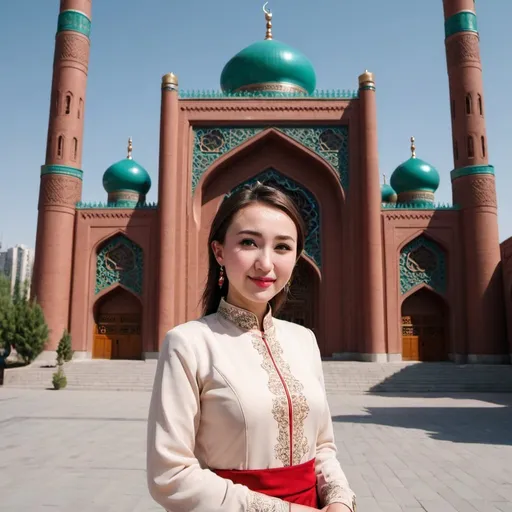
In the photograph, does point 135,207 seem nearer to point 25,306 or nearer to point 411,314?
point 25,306

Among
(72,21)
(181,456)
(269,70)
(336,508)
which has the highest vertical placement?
(72,21)

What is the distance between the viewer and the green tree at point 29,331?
14.3 m

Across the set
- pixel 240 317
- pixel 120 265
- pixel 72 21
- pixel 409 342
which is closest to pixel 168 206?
pixel 120 265

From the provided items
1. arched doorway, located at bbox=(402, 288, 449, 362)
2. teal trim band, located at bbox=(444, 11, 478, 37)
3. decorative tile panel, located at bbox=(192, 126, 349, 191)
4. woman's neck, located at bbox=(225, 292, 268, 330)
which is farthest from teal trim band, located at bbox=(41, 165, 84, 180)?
woman's neck, located at bbox=(225, 292, 268, 330)

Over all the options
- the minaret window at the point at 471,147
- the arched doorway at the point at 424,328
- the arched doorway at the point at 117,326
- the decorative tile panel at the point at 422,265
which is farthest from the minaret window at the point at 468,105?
the arched doorway at the point at 117,326

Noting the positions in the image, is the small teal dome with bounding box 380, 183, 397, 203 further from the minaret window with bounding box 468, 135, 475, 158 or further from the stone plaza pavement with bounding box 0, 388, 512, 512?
the stone plaza pavement with bounding box 0, 388, 512, 512

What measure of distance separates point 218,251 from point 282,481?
0.63 metres

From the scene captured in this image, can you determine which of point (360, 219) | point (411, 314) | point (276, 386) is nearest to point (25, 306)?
point (360, 219)

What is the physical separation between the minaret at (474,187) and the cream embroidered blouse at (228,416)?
1478 cm

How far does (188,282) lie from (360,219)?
542 centimetres

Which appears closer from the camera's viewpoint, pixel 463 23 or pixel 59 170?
pixel 59 170

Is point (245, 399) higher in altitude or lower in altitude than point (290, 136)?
lower

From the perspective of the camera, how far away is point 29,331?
14.3 metres

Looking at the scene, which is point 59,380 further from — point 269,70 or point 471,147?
point 471,147
